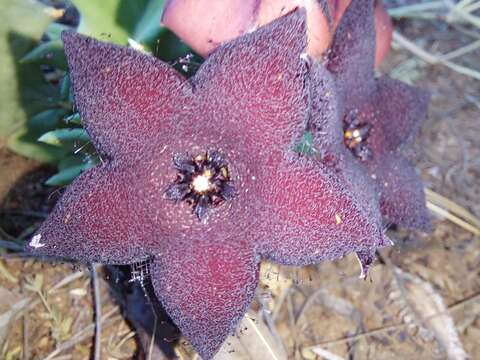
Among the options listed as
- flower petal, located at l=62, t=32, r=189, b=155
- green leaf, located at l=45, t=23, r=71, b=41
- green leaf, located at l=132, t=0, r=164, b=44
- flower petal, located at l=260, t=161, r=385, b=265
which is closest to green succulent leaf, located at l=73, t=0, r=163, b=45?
green leaf, located at l=132, t=0, r=164, b=44

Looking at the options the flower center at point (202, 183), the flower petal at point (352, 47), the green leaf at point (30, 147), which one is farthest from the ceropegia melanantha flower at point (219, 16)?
the green leaf at point (30, 147)

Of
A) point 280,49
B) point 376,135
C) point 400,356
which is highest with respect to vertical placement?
point 280,49

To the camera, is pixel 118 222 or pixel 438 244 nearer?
pixel 118 222

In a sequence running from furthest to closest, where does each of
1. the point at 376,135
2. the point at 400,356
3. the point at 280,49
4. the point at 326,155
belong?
1. the point at 400,356
2. the point at 376,135
3. the point at 326,155
4. the point at 280,49

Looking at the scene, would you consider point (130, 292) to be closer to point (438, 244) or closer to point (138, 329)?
point (138, 329)

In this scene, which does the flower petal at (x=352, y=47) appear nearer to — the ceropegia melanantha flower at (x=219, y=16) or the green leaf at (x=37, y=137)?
the ceropegia melanantha flower at (x=219, y=16)

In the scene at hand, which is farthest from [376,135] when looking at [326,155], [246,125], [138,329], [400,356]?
[138,329]

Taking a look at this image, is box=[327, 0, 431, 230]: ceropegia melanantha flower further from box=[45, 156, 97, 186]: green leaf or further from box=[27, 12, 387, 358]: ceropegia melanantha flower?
box=[45, 156, 97, 186]: green leaf
